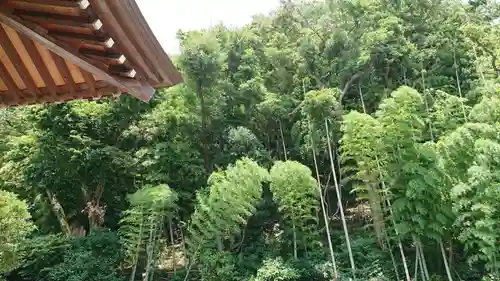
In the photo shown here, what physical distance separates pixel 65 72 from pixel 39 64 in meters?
0.07

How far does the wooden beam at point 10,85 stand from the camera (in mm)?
1312

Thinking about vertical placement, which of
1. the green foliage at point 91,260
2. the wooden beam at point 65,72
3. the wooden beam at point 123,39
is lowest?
the wooden beam at point 123,39

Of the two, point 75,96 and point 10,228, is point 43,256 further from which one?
point 75,96

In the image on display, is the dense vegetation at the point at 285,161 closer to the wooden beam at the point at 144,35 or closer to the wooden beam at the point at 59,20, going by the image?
the wooden beam at the point at 144,35

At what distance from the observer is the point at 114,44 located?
1079mm

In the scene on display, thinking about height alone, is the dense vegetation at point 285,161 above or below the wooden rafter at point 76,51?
above

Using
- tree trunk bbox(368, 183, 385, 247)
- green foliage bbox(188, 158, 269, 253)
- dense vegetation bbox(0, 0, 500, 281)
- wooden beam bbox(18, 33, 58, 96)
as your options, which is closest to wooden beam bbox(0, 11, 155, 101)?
wooden beam bbox(18, 33, 58, 96)

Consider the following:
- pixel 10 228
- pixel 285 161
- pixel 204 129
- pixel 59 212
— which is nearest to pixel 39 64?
pixel 10 228

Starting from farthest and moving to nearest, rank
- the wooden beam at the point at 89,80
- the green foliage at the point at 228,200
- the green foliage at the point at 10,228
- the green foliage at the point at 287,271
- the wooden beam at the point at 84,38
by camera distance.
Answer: the green foliage at the point at 287,271, the green foliage at the point at 228,200, the green foliage at the point at 10,228, the wooden beam at the point at 89,80, the wooden beam at the point at 84,38

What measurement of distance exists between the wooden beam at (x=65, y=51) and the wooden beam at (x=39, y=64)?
5.3 inches

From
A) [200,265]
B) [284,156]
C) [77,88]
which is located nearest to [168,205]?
[200,265]

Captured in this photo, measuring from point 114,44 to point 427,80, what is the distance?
1223 cm

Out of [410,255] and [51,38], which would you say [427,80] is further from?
[51,38]

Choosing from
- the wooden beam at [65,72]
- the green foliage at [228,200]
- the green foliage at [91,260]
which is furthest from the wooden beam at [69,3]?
the green foliage at [91,260]
